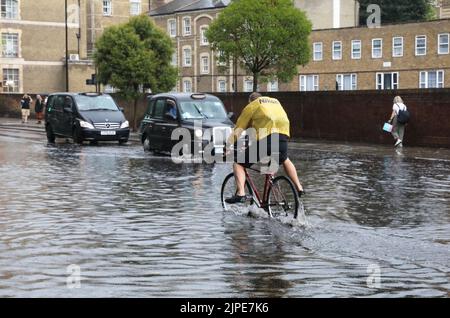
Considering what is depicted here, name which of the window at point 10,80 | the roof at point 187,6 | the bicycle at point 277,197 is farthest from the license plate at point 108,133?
the roof at point 187,6

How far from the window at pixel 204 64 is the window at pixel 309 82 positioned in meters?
10.3

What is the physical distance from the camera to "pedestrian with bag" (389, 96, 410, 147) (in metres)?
25.2

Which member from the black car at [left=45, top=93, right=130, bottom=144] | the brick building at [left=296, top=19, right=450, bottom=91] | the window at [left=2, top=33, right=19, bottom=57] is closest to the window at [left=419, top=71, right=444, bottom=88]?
the brick building at [left=296, top=19, right=450, bottom=91]

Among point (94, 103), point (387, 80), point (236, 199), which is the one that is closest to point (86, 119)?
point (94, 103)

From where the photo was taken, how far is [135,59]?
35406 mm

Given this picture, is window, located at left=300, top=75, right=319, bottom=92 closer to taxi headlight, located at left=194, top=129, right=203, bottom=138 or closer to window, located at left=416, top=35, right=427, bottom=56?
window, located at left=416, top=35, right=427, bottom=56

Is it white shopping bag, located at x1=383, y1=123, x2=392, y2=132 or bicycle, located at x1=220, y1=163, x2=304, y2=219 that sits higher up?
white shopping bag, located at x1=383, y1=123, x2=392, y2=132

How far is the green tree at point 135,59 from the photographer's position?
35.7 metres

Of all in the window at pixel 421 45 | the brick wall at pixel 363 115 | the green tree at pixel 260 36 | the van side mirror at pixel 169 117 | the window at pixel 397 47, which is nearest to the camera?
the van side mirror at pixel 169 117

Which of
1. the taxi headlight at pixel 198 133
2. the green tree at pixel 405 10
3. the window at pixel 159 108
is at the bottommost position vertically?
the taxi headlight at pixel 198 133

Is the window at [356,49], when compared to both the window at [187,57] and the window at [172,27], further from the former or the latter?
the window at [172,27]

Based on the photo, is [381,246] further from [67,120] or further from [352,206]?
[67,120]

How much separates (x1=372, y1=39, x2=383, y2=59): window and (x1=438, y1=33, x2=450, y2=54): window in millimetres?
4885
